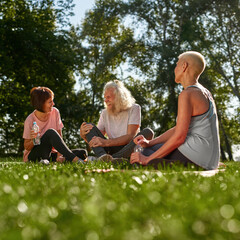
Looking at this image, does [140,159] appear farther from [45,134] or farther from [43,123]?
[43,123]

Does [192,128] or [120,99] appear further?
[120,99]

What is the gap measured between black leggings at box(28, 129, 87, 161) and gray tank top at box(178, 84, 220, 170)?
9.49 ft

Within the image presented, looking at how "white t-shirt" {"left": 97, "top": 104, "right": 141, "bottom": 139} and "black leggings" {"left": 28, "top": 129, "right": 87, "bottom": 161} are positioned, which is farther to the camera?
"white t-shirt" {"left": 97, "top": 104, "right": 141, "bottom": 139}

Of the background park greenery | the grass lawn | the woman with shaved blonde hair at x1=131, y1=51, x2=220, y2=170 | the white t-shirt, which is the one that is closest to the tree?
the background park greenery

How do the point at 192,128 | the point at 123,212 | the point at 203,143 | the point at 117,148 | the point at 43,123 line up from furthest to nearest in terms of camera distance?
the point at 43,123 < the point at 117,148 < the point at 192,128 < the point at 203,143 < the point at 123,212

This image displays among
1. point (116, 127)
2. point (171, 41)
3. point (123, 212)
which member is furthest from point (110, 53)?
point (123, 212)

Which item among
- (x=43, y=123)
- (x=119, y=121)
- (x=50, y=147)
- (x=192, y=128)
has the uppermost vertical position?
(x=192, y=128)

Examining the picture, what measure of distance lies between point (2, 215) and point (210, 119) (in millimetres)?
3536

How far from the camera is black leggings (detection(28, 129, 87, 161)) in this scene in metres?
7.02

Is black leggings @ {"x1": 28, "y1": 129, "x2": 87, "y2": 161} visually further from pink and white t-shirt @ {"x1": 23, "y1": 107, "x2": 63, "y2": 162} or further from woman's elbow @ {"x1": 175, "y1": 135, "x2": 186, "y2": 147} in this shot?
woman's elbow @ {"x1": 175, "y1": 135, "x2": 186, "y2": 147}

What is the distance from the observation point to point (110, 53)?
23.6 meters

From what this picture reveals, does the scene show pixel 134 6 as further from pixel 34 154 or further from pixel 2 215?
pixel 2 215

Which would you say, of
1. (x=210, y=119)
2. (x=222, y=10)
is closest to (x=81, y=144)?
(x=222, y=10)

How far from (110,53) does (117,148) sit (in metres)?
16.7
